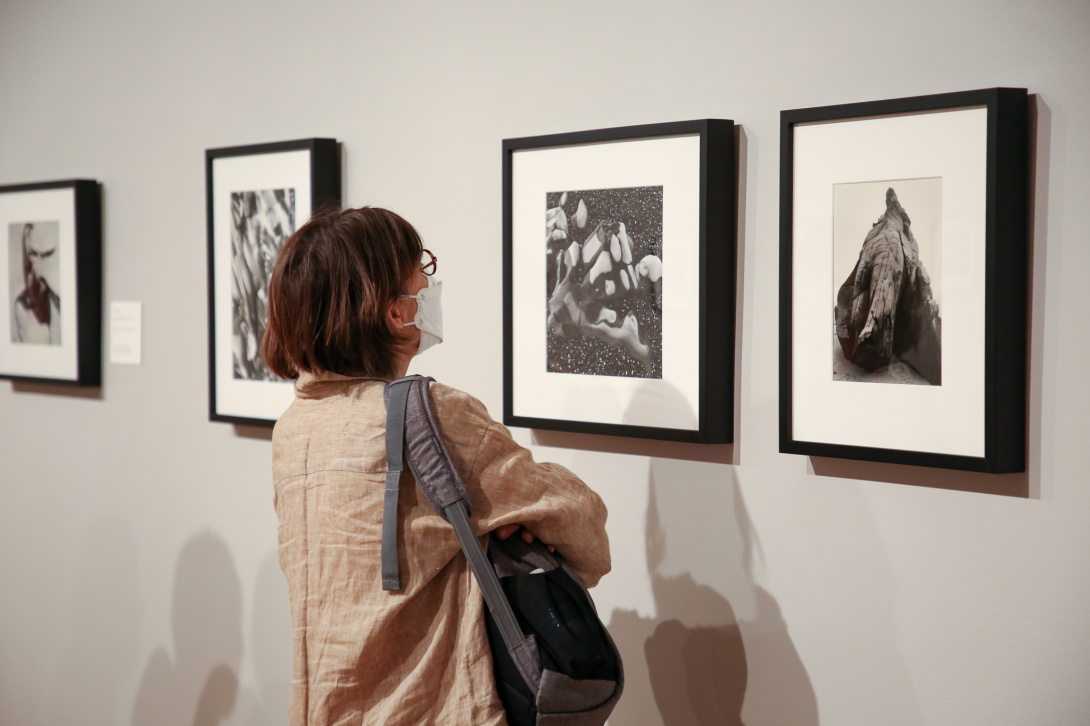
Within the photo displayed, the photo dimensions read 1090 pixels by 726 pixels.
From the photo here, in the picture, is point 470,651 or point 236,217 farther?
point 236,217

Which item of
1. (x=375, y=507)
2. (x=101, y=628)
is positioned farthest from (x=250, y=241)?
(x=101, y=628)

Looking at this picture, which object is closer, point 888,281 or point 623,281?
point 888,281

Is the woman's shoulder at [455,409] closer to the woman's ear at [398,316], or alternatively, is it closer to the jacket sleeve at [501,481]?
the jacket sleeve at [501,481]

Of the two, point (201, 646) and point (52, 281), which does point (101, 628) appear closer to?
point (201, 646)

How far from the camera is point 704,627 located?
175 centimetres

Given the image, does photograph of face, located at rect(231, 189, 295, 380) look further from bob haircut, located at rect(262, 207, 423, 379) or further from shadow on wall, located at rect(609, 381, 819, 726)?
shadow on wall, located at rect(609, 381, 819, 726)

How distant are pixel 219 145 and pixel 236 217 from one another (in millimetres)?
229

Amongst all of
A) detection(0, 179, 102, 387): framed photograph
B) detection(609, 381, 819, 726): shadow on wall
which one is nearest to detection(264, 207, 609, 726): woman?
detection(609, 381, 819, 726): shadow on wall

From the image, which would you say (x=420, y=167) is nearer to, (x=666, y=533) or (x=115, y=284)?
(x=666, y=533)

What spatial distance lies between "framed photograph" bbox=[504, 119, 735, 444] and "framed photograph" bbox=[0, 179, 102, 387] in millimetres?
1441

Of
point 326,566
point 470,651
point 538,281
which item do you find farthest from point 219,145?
point 470,651

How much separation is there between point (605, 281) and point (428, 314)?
15.5 inches

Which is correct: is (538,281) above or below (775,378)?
above

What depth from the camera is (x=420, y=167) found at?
211 cm
